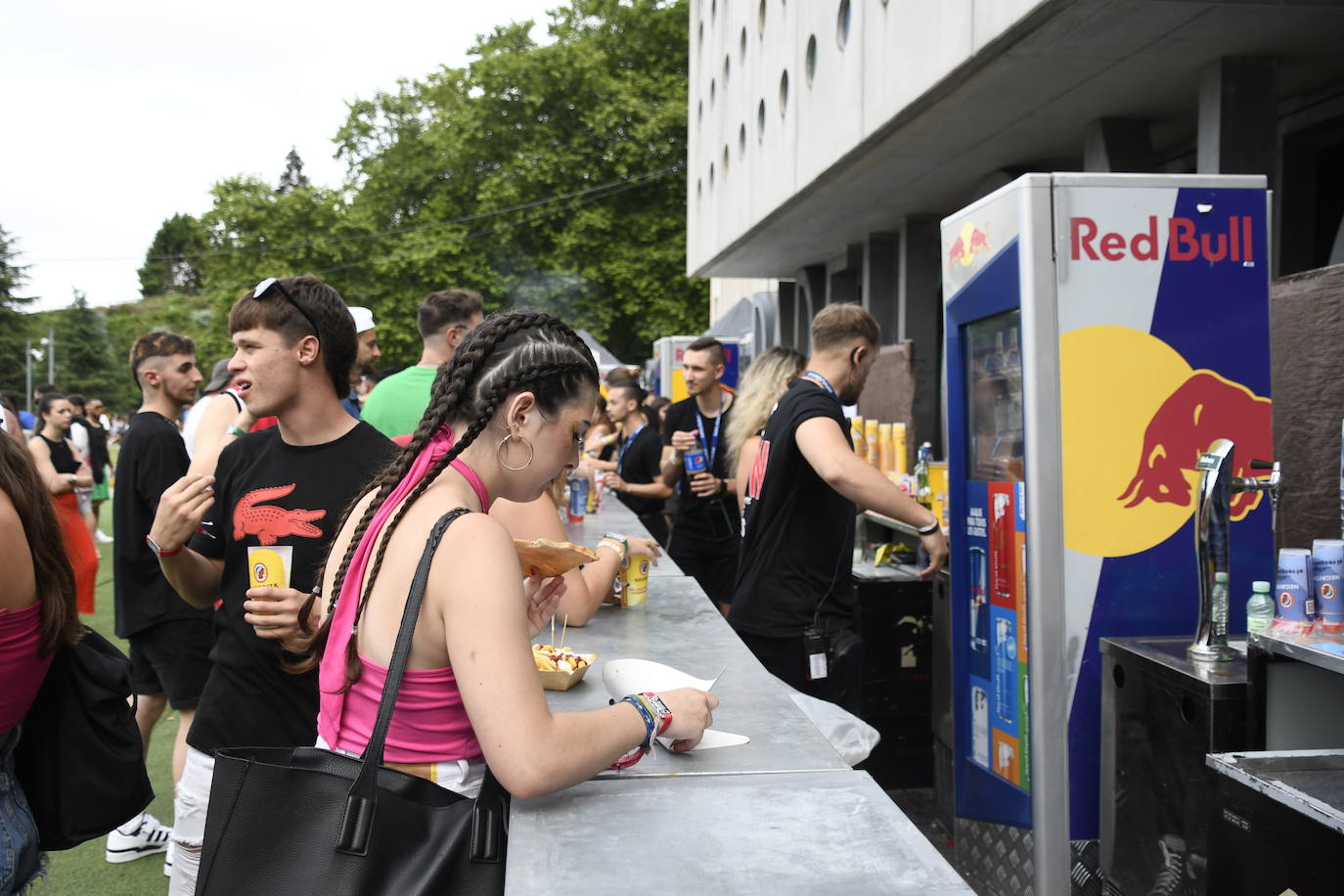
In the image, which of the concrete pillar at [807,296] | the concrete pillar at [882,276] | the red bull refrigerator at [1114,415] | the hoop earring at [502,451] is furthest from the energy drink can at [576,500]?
the concrete pillar at [807,296]

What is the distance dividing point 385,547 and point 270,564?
3.64 ft

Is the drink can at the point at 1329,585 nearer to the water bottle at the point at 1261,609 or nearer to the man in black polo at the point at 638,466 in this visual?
the water bottle at the point at 1261,609

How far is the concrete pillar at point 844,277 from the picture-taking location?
14.3 metres

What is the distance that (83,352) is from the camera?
76.5 m

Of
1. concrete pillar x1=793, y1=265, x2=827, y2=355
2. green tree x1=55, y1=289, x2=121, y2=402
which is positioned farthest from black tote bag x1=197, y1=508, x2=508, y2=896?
green tree x1=55, y1=289, x2=121, y2=402

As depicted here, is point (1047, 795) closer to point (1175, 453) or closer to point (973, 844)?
point (973, 844)

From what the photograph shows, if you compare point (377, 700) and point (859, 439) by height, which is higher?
point (859, 439)

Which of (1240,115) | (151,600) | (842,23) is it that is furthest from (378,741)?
(842,23)

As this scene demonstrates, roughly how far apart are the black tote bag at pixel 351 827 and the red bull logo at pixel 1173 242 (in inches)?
98.1

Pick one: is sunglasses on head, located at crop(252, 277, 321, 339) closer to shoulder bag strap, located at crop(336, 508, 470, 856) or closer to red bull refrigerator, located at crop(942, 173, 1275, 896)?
shoulder bag strap, located at crop(336, 508, 470, 856)

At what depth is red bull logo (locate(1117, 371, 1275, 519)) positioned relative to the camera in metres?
3.48

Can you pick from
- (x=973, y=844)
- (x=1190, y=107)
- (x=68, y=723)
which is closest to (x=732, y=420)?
(x=973, y=844)

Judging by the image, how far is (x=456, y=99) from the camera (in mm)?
31484

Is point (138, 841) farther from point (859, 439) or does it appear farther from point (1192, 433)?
point (859, 439)
